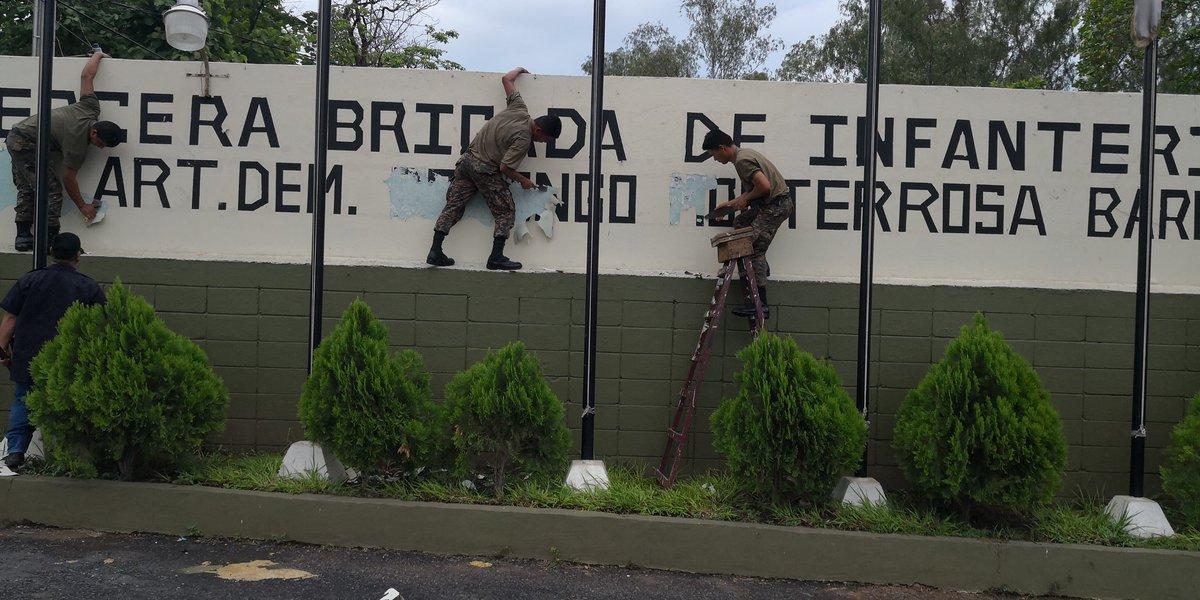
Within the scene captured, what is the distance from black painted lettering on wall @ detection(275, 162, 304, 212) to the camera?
21.7 feet

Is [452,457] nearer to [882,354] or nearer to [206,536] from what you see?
[206,536]

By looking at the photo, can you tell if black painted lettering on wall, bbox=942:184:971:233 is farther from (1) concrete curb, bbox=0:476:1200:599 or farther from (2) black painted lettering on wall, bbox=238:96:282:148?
(2) black painted lettering on wall, bbox=238:96:282:148

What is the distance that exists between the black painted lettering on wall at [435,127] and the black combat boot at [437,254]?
0.59m

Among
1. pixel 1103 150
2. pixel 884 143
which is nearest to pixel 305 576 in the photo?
pixel 884 143

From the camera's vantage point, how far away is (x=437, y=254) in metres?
6.46

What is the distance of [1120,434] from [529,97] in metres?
4.70

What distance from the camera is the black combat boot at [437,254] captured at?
6.45 m

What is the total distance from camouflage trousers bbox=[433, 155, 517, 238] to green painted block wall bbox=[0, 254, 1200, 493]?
0.35m

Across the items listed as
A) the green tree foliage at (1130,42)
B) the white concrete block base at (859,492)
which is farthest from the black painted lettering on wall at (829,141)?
the green tree foliage at (1130,42)

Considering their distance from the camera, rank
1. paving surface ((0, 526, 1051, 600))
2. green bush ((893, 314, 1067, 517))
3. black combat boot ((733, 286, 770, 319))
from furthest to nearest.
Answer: black combat boot ((733, 286, 770, 319)), green bush ((893, 314, 1067, 517)), paving surface ((0, 526, 1051, 600))

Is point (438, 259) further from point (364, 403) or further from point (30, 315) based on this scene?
point (30, 315)

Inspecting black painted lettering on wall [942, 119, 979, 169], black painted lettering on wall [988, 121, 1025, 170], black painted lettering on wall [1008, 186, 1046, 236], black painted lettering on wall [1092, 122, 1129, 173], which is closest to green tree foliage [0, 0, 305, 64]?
black painted lettering on wall [942, 119, 979, 169]

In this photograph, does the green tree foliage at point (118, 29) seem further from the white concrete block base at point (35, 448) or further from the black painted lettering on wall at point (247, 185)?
the white concrete block base at point (35, 448)

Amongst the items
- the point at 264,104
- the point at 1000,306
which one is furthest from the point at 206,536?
the point at 1000,306
